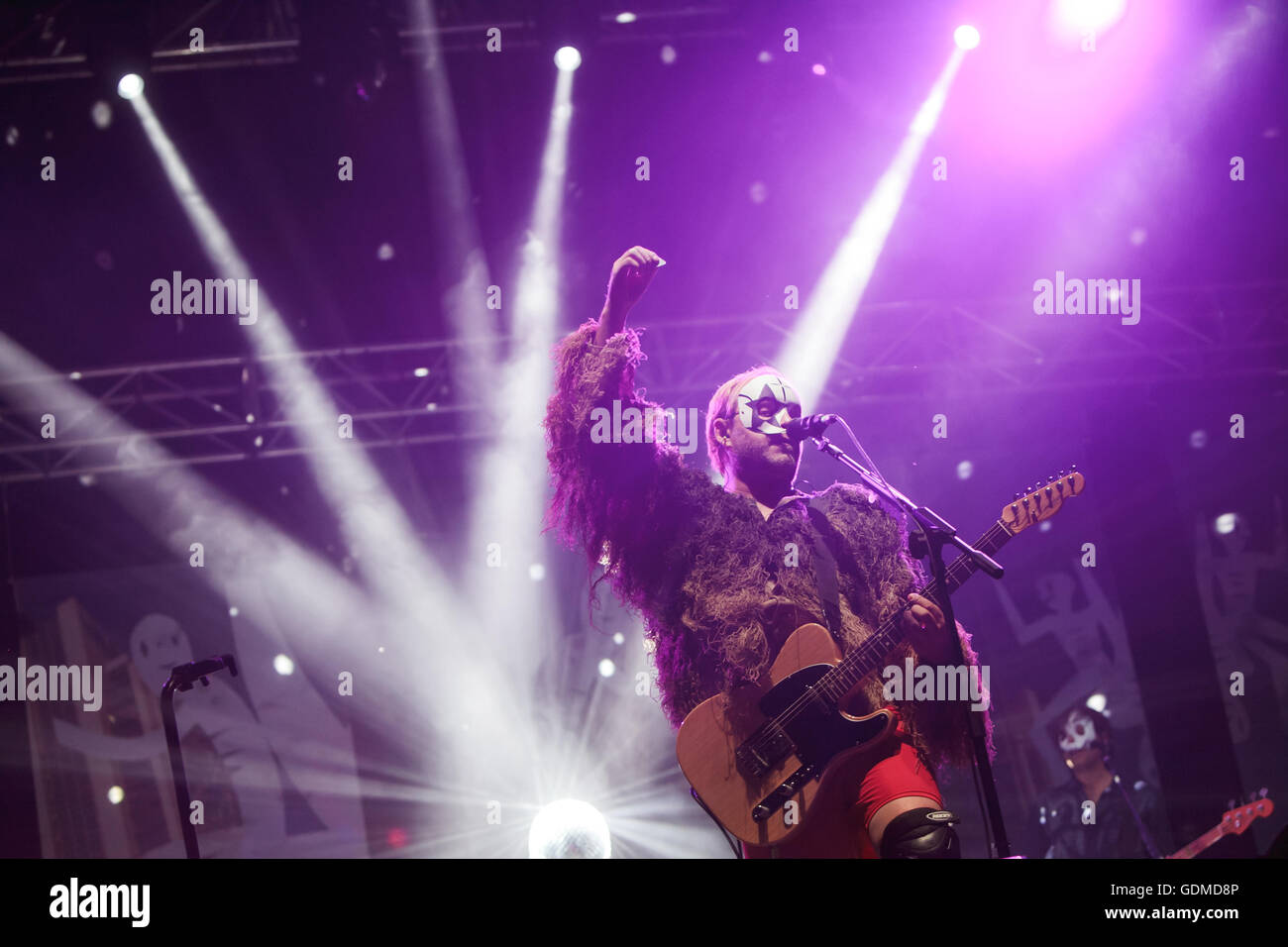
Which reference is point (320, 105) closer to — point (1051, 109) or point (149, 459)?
point (149, 459)

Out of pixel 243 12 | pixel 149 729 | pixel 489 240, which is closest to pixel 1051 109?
pixel 489 240

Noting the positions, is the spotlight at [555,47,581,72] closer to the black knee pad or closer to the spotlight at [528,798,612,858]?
the spotlight at [528,798,612,858]

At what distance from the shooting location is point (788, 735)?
8.43ft

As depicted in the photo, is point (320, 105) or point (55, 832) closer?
point (320, 105)

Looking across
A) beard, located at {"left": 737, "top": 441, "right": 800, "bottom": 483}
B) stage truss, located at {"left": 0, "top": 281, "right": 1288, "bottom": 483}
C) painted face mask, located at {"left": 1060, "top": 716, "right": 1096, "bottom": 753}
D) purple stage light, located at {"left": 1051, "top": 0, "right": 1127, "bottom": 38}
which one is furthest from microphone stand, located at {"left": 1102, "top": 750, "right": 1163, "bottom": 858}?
purple stage light, located at {"left": 1051, "top": 0, "right": 1127, "bottom": 38}

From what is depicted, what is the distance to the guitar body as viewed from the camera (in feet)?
8.29

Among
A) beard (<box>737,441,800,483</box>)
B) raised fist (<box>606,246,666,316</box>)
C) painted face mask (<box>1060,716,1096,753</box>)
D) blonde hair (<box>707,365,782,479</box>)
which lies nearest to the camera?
raised fist (<box>606,246,666,316</box>)

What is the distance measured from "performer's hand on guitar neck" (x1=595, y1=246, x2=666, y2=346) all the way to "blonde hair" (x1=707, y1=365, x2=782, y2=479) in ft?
Answer: 1.80

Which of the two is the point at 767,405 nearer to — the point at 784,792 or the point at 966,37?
the point at 784,792

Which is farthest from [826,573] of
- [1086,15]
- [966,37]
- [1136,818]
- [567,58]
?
[1136,818]

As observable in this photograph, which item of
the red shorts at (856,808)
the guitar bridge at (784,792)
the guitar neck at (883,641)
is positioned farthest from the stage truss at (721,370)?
the guitar bridge at (784,792)

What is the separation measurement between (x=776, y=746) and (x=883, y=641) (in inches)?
17.4

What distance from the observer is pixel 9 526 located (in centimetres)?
651

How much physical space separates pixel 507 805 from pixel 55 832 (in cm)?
310
